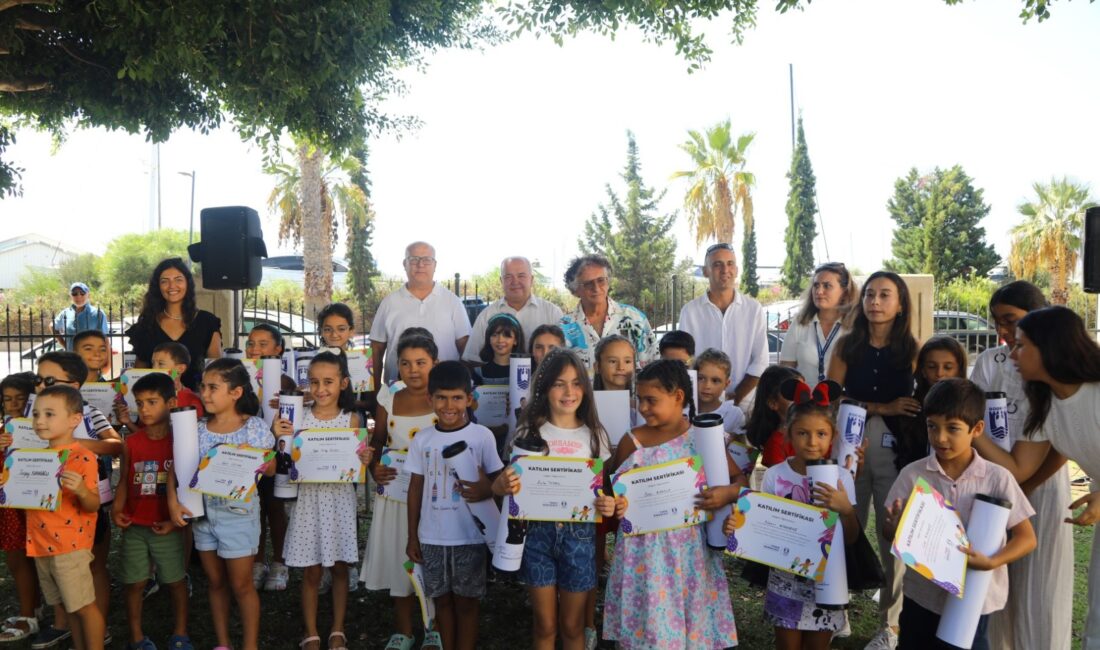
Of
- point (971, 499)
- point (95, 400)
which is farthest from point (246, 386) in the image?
point (971, 499)

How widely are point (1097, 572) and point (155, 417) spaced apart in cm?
455

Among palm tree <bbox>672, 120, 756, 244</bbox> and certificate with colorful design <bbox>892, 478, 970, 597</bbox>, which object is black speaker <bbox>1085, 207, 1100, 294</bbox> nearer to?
certificate with colorful design <bbox>892, 478, 970, 597</bbox>

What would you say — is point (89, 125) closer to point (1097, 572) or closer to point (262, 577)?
point (262, 577)

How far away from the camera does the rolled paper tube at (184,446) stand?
156 inches

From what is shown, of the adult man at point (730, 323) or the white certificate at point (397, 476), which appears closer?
the white certificate at point (397, 476)

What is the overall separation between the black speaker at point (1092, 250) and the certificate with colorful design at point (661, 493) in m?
3.56

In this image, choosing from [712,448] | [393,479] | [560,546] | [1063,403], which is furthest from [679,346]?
[1063,403]

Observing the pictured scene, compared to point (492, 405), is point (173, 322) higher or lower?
A: higher

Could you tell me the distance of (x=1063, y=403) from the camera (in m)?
3.22

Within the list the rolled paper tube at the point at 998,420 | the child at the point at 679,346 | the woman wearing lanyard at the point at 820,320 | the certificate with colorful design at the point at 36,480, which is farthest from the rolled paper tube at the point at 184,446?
the rolled paper tube at the point at 998,420

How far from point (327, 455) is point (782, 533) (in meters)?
2.33

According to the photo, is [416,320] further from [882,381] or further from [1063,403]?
[1063,403]

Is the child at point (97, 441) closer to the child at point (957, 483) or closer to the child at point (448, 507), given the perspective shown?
the child at point (448, 507)

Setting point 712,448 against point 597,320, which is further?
point 597,320
